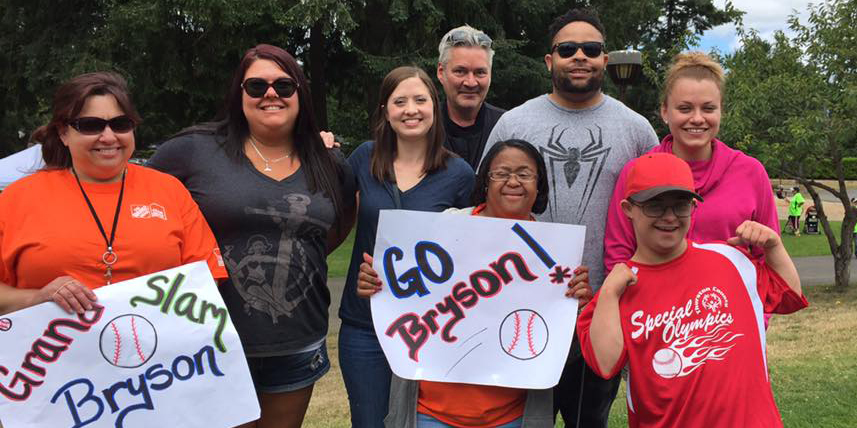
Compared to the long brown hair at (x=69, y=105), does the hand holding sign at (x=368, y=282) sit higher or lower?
lower

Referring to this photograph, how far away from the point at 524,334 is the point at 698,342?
705 mm

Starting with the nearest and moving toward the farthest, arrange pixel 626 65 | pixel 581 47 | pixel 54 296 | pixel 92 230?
pixel 54 296 → pixel 92 230 → pixel 581 47 → pixel 626 65

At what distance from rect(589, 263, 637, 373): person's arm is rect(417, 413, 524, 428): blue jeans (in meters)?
0.45

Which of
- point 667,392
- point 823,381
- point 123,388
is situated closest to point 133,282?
point 123,388

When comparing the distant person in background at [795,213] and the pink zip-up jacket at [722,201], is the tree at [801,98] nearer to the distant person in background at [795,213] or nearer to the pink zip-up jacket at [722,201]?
the pink zip-up jacket at [722,201]

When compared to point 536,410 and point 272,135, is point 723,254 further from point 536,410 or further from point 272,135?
point 272,135

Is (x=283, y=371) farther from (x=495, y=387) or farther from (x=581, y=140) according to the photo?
(x=581, y=140)

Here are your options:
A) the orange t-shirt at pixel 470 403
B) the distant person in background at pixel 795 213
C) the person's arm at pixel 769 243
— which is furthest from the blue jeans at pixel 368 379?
the distant person in background at pixel 795 213

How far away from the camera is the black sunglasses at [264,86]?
3.40m

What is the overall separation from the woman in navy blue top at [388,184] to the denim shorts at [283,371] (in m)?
0.20

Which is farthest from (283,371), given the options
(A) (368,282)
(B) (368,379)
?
(A) (368,282)

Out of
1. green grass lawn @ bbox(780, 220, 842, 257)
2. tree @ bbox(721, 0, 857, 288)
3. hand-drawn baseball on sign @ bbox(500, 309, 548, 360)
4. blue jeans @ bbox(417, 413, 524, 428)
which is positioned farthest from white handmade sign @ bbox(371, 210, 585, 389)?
green grass lawn @ bbox(780, 220, 842, 257)

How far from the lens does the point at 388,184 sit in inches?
141

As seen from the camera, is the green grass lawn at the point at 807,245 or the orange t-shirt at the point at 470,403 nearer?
the orange t-shirt at the point at 470,403
